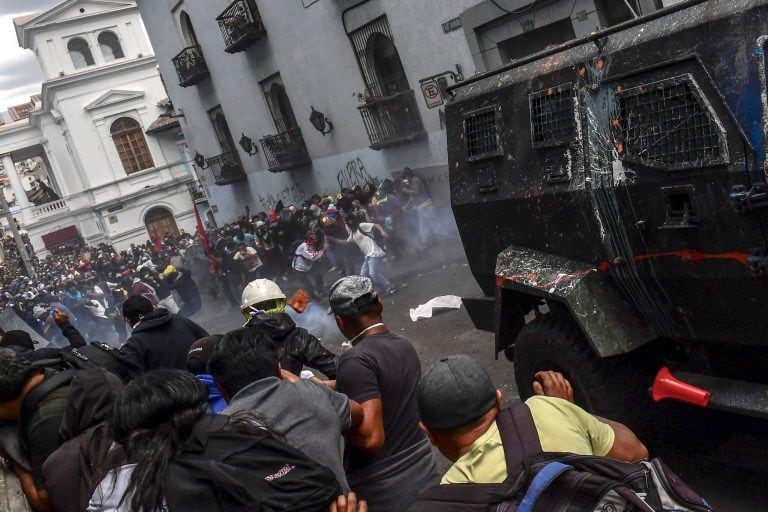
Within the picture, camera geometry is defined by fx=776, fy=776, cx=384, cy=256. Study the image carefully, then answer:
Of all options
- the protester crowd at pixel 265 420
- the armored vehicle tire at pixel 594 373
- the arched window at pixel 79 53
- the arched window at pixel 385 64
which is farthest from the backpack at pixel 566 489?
the arched window at pixel 79 53

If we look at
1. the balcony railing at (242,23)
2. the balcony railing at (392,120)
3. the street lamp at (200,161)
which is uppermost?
the balcony railing at (242,23)

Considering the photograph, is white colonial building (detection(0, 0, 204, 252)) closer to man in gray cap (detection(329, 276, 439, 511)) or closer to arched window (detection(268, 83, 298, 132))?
arched window (detection(268, 83, 298, 132))

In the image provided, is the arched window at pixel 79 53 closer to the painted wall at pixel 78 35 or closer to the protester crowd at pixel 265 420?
the painted wall at pixel 78 35

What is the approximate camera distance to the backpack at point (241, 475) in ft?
6.77

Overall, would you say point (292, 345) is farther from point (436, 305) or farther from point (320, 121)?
point (320, 121)

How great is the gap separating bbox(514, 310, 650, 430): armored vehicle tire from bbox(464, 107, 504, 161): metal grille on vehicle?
107cm

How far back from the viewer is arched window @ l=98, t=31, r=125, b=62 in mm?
41812

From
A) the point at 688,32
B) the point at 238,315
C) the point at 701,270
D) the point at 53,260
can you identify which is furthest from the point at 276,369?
the point at 53,260

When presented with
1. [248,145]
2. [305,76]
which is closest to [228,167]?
[248,145]

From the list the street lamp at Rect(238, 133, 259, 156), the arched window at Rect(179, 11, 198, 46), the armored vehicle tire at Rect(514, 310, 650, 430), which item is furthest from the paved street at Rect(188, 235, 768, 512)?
the arched window at Rect(179, 11, 198, 46)

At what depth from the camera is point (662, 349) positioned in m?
4.27

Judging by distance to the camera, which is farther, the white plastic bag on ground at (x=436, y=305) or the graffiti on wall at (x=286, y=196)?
the graffiti on wall at (x=286, y=196)

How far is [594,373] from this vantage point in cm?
413

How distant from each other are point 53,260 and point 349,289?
40.6 metres
